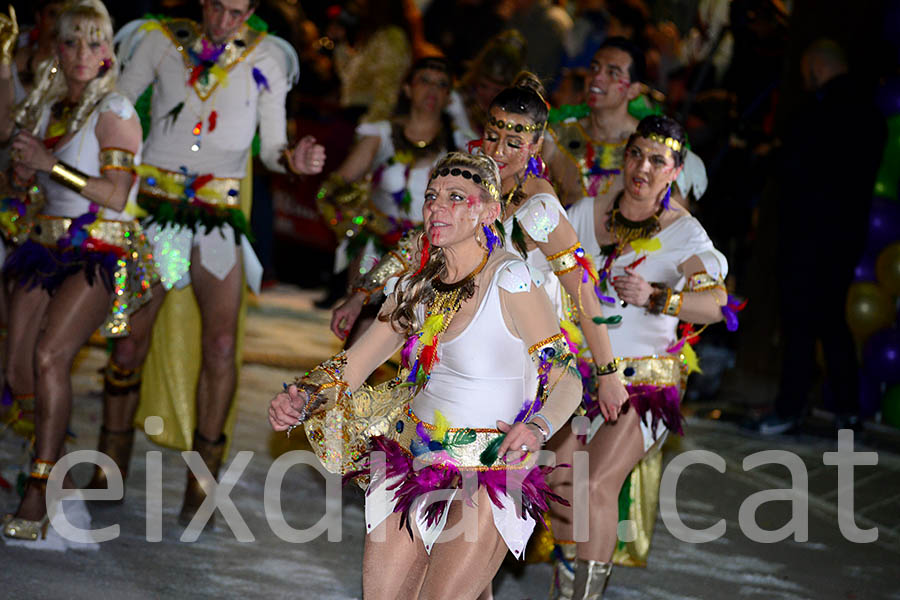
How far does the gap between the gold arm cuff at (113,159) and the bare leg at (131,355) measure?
1.87ft

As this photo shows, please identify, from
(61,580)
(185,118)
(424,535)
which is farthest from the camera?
(185,118)

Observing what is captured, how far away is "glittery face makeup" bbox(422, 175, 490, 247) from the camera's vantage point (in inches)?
130

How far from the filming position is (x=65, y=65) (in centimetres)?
468

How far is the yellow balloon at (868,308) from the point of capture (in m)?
7.55

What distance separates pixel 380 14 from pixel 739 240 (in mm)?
4728

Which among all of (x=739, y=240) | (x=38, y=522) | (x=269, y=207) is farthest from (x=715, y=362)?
(x=38, y=522)

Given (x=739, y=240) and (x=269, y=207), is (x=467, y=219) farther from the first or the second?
(x=269, y=207)

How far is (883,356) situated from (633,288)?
13.0 feet

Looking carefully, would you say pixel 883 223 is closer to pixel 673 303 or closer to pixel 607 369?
pixel 673 303

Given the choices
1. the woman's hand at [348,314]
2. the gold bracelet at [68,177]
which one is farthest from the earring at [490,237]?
the gold bracelet at [68,177]

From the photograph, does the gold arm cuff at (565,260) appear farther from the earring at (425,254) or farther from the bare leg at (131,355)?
the bare leg at (131,355)

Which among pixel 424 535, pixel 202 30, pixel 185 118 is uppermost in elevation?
pixel 202 30

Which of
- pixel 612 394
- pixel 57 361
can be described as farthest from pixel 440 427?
pixel 57 361

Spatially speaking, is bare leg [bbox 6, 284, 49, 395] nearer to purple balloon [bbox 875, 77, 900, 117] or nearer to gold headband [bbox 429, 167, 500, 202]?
gold headband [bbox 429, 167, 500, 202]
